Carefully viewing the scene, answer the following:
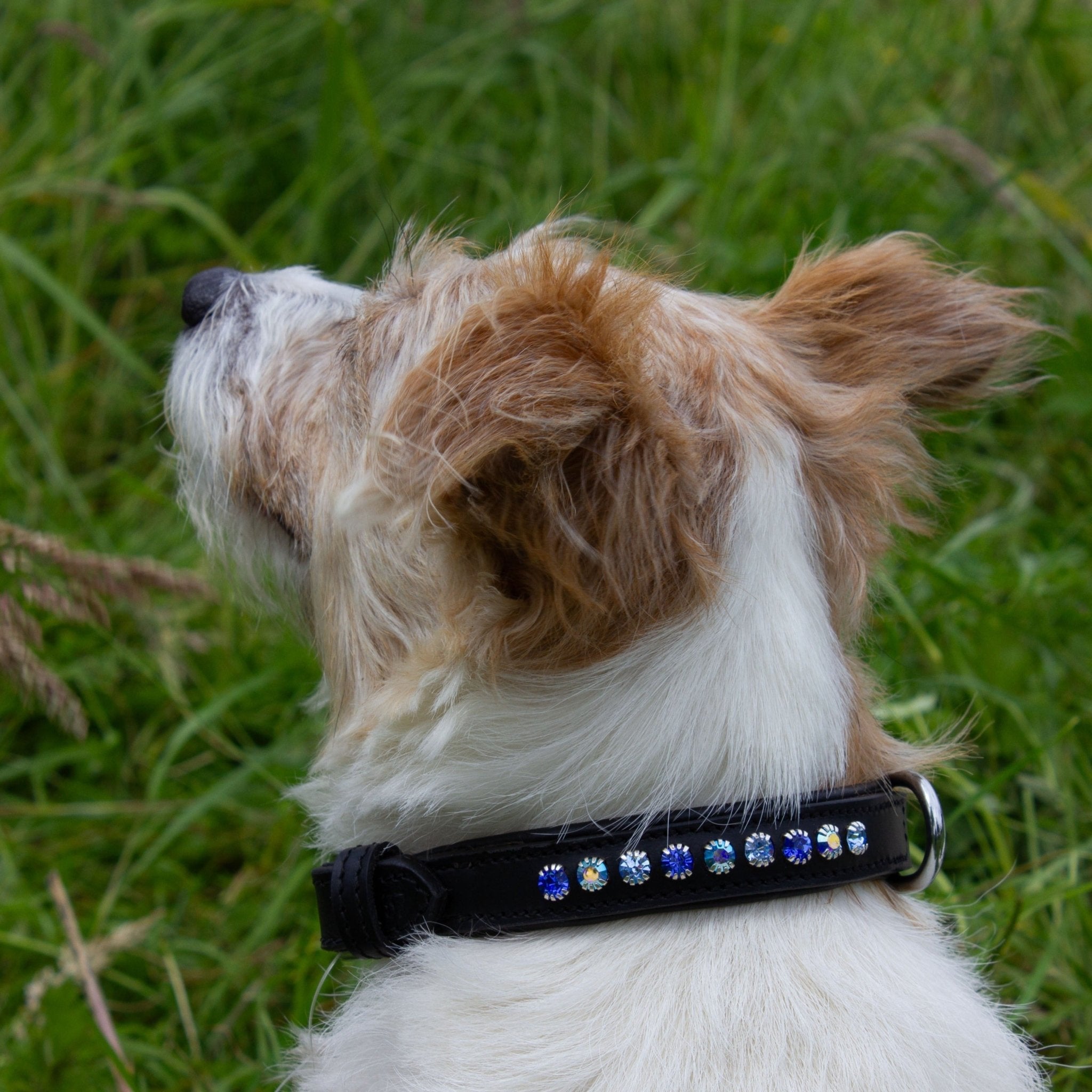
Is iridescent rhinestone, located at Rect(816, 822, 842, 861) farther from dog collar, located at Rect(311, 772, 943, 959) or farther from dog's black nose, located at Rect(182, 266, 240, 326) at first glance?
dog's black nose, located at Rect(182, 266, 240, 326)

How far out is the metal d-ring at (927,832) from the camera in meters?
1.61

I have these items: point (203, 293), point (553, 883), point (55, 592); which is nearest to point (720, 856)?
point (553, 883)

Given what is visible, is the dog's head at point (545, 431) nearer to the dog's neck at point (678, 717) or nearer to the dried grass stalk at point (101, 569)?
the dog's neck at point (678, 717)

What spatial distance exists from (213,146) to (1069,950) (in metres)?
4.03

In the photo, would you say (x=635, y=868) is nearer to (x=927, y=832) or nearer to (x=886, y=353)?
(x=927, y=832)

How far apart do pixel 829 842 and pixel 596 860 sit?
316mm

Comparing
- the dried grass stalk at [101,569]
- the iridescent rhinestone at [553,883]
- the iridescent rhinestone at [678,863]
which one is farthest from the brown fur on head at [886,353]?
the dried grass stalk at [101,569]

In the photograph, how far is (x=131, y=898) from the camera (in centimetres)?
292

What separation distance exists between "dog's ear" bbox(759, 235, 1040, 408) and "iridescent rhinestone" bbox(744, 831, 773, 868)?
2.79 ft

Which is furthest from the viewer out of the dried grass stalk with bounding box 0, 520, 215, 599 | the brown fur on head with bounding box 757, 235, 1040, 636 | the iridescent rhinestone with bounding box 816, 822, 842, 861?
the dried grass stalk with bounding box 0, 520, 215, 599

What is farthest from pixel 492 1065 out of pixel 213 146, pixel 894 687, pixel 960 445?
pixel 213 146

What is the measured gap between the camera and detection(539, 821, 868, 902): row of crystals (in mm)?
1431

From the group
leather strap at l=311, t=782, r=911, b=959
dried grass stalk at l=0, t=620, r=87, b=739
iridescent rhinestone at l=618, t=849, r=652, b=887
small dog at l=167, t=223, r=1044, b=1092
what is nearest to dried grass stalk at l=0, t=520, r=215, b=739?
dried grass stalk at l=0, t=620, r=87, b=739

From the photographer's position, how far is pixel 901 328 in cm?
199
